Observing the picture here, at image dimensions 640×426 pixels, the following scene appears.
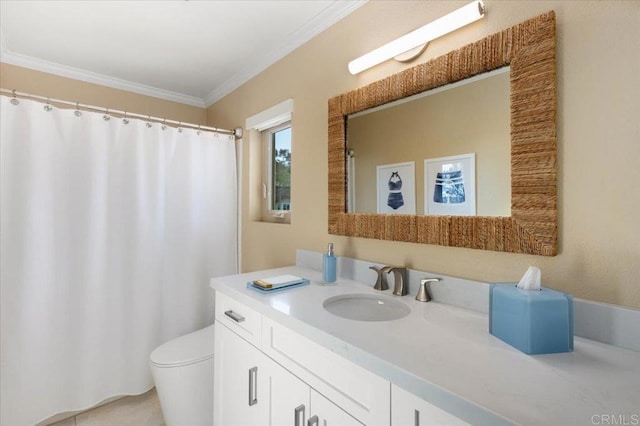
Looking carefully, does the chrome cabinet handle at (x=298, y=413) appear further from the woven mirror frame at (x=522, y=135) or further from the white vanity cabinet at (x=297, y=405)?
Answer: the woven mirror frame at (x=522, y=135)

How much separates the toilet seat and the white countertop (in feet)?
2.71

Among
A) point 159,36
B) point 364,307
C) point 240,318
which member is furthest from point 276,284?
point 159,36

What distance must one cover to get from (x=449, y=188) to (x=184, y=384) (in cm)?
155

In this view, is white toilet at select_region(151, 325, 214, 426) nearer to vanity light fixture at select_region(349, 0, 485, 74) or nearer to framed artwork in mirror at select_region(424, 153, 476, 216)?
Answer: framed artwork in mirror at select_region(424, 153, 476, 216)

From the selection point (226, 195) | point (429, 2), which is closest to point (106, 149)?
point (226, 195)

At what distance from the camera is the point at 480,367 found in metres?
0.62

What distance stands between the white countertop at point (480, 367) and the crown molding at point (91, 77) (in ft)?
8.05

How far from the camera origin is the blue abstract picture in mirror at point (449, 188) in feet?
3.44

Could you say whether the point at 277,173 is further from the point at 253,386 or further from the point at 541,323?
the point at 541,323

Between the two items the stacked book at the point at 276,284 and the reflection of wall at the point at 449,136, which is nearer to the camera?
the reflection of wall at the point at 449,136

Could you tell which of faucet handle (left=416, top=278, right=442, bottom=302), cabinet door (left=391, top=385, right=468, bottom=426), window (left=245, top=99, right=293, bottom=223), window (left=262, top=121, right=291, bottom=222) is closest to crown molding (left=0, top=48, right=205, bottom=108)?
window (left=245, top=99, right=293, bottom=223)

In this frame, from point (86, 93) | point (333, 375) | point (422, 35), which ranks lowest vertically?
A: point (333, 375)

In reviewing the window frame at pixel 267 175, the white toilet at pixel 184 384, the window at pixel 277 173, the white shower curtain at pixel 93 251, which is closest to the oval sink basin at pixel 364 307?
the white toilet at pixel 184 384

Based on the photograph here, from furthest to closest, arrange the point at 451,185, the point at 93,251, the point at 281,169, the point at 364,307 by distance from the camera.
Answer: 1. the point at 281,169
2. the point at 93,251
3. the point at 364,307
4. the point at 451,185
